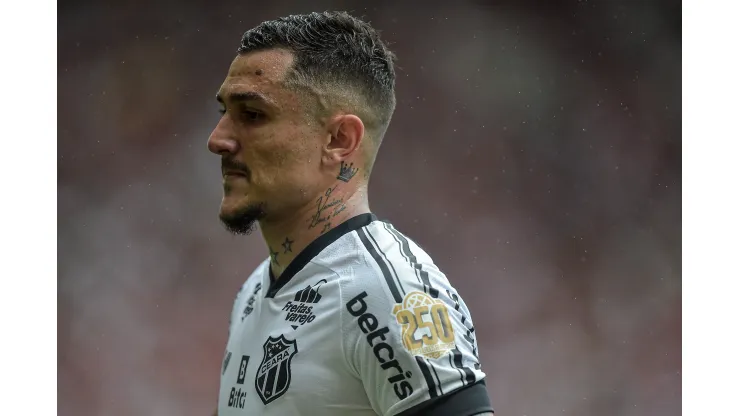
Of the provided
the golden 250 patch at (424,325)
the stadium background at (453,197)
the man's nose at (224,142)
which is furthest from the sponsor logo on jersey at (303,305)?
the stadium background at (453,197)

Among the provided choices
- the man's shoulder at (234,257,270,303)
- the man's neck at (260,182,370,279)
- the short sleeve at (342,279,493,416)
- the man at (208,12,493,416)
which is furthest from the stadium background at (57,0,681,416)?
the short sleeve at (342,279,493,416)

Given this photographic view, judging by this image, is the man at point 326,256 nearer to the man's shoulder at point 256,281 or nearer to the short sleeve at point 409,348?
the short sleeve at point 409,348

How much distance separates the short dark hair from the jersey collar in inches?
8.8

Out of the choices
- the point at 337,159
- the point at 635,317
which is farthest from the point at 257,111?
the point at 635,317

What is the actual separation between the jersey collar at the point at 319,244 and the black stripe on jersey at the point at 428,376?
1.26 ft

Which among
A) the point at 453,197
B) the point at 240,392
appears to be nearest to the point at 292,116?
the point at 240,392

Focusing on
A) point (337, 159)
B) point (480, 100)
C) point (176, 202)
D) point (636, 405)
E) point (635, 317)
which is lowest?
point (636, 405)

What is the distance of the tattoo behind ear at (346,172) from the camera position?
1.83 m

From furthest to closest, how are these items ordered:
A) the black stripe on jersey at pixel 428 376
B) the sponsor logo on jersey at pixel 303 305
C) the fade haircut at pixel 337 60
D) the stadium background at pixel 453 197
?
1. the stadium background at pixel 453 197
2. the fade haircut at pixel 337 60
3. the sponsor logo on jersey at pixel 303 305
4. the black stripe on jersey at pixel 428 376

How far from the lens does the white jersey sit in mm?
1525

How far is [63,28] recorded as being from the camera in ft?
13.4

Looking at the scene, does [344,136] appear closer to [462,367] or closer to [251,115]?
[251,115]

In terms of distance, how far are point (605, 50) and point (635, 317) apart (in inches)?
52.8

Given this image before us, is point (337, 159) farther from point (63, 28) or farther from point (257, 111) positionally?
point (63, 28)
